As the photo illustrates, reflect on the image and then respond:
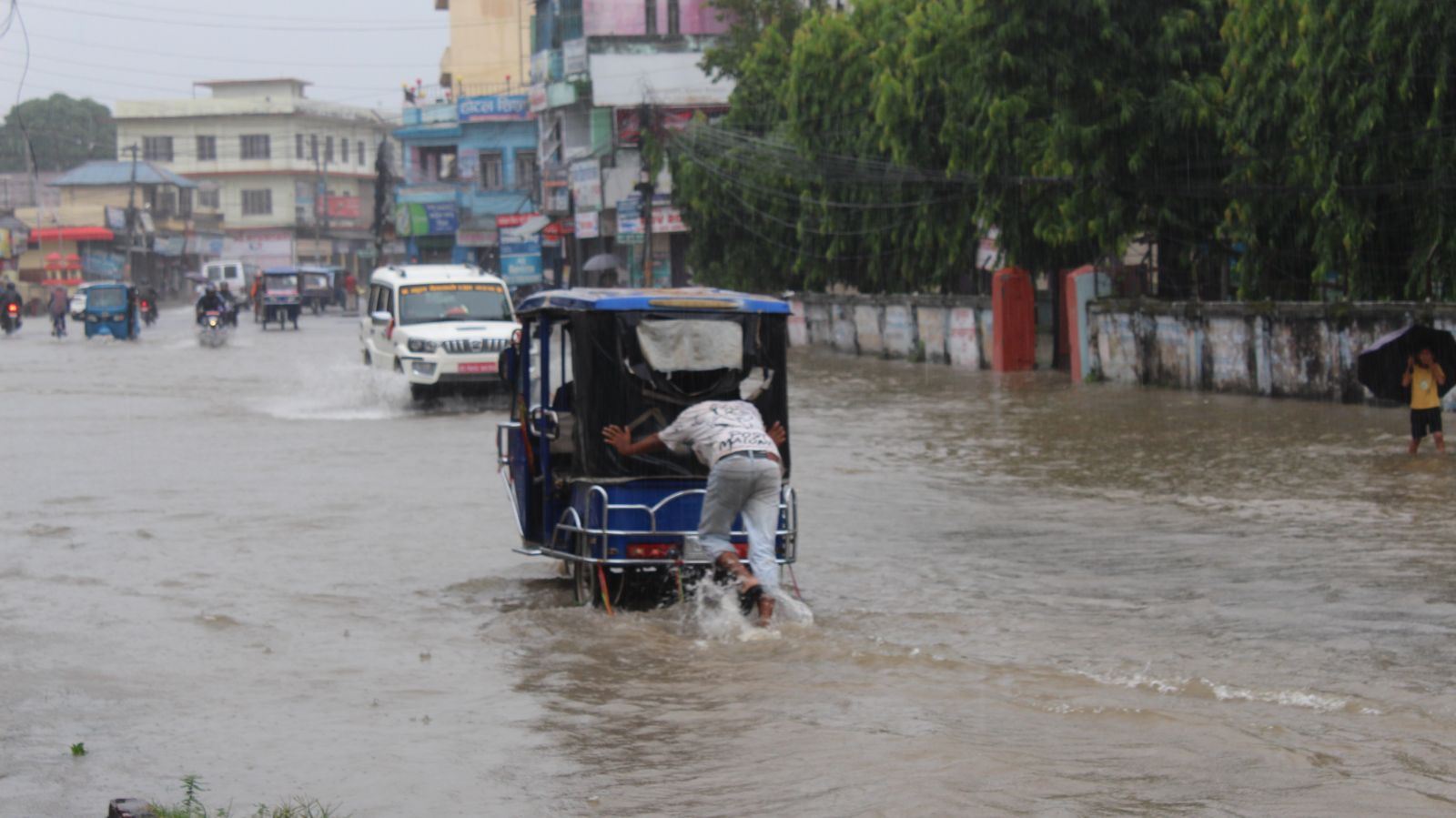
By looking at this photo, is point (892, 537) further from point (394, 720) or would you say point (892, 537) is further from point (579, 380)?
point (394, 720)

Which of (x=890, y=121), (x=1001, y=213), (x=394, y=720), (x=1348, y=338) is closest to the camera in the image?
(x=394, y=720)

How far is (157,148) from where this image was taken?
107 meters

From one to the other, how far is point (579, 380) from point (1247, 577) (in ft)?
14.0

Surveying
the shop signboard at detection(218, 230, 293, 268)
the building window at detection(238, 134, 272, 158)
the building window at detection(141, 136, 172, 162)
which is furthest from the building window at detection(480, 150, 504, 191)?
the building window at detection(141, 136, 172, 162)

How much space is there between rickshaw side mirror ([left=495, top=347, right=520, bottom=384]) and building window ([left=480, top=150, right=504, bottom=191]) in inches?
2699

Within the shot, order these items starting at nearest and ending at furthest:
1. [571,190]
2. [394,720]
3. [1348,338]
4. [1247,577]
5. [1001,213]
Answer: [394,720] < [1247,577] < [1348,338] < [1001,213] < [571,190]

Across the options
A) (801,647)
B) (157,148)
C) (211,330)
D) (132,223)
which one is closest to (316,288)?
(132,223)

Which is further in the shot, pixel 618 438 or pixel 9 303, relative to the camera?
pixel 9 303

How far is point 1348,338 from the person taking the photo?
899 inches

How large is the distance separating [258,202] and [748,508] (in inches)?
4009

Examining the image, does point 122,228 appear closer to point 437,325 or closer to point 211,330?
point 211,330

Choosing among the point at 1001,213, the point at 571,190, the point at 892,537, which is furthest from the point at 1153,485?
the point at 571,190

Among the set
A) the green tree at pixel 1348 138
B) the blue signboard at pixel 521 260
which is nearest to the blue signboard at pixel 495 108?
the blue signboard at pixel 521 260

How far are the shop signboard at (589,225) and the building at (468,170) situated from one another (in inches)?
424
